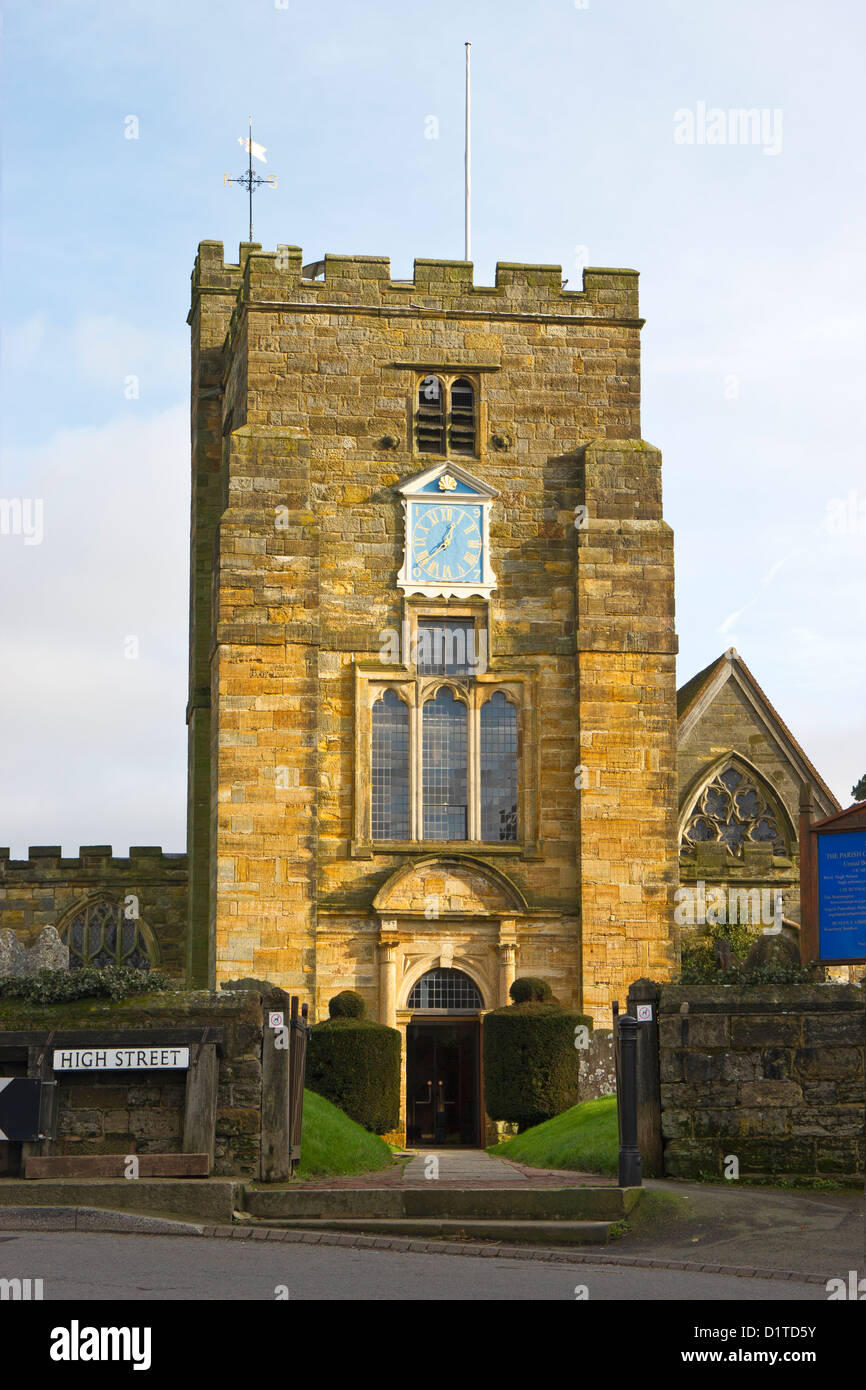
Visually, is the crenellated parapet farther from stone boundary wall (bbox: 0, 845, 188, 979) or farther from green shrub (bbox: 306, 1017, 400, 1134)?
green shrub (bbox: 306, 1017, 400, 1134)

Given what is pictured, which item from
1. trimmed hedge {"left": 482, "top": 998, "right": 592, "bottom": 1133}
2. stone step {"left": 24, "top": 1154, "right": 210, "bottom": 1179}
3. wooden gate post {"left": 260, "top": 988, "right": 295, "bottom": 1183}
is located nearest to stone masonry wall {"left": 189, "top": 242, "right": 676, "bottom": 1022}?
trimmed hedge {"left": 482, "top": 998, "right": 592, "bottom": 1133}

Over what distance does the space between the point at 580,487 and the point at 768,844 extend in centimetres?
826

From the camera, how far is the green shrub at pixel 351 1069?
25.8 meters

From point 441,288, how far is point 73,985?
18.5 meters

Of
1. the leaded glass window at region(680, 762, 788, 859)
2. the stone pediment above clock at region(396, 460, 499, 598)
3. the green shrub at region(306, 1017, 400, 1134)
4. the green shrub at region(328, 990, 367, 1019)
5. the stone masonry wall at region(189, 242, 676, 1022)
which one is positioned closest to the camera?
the green shrub at region(306, 1017, 400, 1134)

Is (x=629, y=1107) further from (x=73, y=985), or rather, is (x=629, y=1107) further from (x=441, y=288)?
(x=441, y=288)

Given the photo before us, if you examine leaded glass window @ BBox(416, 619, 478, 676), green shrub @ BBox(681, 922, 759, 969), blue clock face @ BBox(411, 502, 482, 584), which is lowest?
green shrub @ BBox(681, 922, 759, 969)

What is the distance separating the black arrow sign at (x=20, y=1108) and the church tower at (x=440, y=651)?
12839mm

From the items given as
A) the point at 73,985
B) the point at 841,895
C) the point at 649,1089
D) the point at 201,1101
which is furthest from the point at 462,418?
the point at 201,1101

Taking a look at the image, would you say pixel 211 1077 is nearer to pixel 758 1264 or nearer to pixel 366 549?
pixel 758 1264

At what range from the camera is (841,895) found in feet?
56.4

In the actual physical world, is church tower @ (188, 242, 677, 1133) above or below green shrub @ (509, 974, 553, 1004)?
above

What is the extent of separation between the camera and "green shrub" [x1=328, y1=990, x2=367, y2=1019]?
26967 millimetres

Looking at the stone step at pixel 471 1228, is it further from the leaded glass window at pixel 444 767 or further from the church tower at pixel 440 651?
the leaded glass window at pixel 444 767
